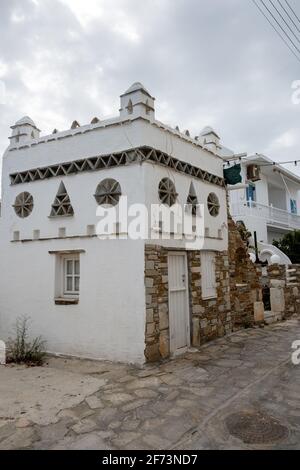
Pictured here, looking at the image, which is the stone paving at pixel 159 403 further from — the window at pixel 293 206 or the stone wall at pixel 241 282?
the window at pixel 293 206

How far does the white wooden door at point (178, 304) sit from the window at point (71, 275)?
197 cm

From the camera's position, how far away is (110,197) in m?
6.68

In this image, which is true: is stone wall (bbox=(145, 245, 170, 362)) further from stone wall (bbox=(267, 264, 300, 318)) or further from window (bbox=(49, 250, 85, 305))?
stone wall (bbox=(267, 264, 300, 318))

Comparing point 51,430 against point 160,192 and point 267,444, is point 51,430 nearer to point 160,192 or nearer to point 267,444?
point 267,444

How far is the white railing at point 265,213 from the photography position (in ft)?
52.1

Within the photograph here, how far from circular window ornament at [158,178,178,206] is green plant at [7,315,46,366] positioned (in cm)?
388

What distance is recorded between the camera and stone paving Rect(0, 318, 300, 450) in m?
3.51

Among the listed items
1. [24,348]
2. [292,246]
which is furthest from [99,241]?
[292,246]

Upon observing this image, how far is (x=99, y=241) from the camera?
22.0 feet

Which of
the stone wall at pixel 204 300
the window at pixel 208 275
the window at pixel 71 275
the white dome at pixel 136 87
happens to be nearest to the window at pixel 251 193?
the stone wall at pixel 204 300

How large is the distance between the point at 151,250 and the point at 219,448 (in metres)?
3.55
